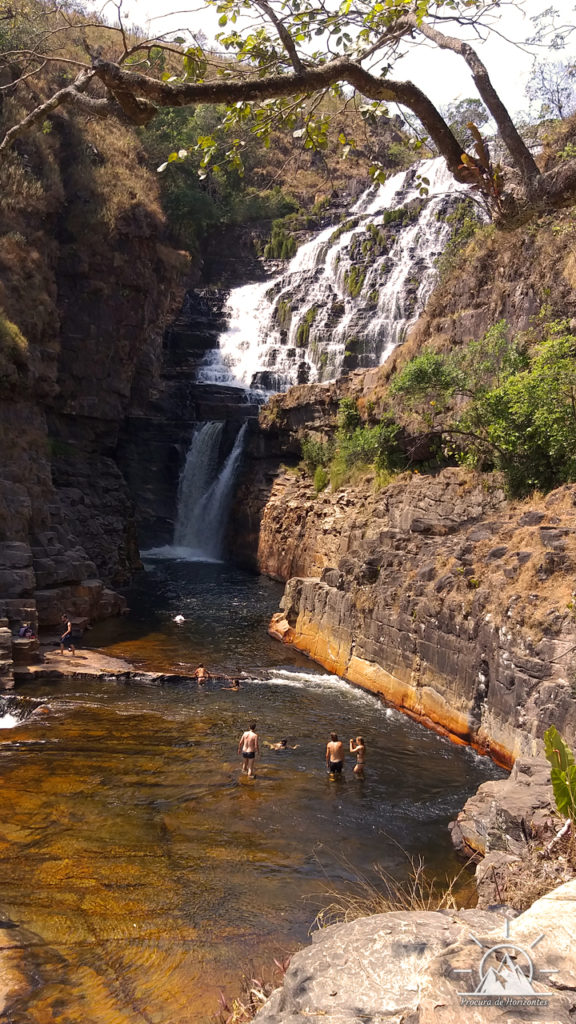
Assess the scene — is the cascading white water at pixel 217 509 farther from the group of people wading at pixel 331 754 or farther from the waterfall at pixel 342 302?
the group of people wading at pixel 331 754

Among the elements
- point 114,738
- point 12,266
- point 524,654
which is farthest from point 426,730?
point 12,266

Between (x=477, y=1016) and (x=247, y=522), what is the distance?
114 ft

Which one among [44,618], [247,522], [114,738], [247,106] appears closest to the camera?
[247,106]

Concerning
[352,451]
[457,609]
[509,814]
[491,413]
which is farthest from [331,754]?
[352,451]

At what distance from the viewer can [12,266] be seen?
1168 inches

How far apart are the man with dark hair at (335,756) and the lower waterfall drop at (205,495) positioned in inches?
1054

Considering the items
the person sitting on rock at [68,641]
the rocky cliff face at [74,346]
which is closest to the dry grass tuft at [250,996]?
the person sitting on rock at [68,641]

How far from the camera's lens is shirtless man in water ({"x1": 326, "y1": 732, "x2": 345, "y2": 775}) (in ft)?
42.6

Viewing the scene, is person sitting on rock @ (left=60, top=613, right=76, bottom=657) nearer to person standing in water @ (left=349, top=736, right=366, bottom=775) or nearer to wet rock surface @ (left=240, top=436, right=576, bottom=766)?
wet rock surface @ (left=240, top=436, right=576, bottom=766)

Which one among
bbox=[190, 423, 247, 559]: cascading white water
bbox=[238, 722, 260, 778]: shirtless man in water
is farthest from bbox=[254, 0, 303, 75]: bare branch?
bbox=[190, 423, 247, 559]: cascading white water

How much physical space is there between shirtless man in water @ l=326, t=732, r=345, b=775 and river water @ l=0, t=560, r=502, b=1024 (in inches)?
8.9

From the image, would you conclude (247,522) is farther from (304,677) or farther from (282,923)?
(282,923)

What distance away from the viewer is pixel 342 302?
43.1 meters

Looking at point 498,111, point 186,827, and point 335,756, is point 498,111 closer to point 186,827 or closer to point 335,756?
point 186,827
